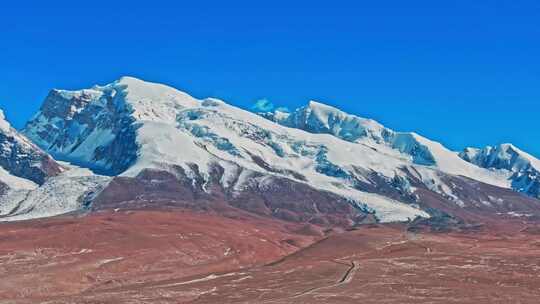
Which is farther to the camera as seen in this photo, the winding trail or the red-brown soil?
the winding trail

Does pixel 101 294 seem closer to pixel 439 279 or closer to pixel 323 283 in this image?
pixel 323 283

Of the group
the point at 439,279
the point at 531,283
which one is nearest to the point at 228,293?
the point at 439,279

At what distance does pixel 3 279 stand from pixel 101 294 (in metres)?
32.6

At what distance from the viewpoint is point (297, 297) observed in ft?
389

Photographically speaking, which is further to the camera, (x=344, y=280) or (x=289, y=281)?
(x=289, y=281)

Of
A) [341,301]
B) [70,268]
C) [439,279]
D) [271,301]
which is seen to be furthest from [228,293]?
[70,268]

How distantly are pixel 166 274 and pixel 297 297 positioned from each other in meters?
72.3

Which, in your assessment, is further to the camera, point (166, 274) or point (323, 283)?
point (166, 274)

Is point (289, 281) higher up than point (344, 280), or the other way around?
point (344, 280)

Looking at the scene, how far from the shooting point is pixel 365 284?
132 metres

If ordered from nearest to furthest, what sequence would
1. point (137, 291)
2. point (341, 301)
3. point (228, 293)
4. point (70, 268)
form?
point (341, 301) → point (228, 293) → point (137, 291) → point (70, 268)

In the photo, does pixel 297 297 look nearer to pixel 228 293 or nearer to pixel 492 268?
pixel 228 293

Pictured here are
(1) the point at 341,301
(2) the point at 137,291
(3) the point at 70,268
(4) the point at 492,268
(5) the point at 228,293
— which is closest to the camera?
(1) the point at 341,301

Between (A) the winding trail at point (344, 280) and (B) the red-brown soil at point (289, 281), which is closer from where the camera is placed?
(B) the red-brown soil at point (289, 281)
